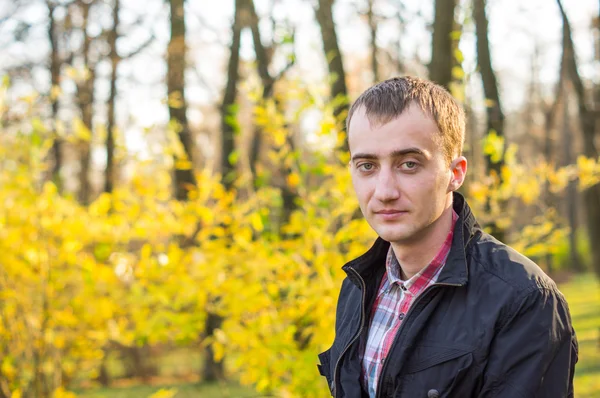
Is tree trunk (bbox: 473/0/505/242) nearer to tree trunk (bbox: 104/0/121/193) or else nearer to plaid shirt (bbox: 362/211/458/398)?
plaid shirt (bbox: 362/211/458/398)

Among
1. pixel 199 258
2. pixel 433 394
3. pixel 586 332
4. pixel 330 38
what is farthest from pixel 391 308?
Answer: pixel 586 332

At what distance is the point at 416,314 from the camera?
1.68 m

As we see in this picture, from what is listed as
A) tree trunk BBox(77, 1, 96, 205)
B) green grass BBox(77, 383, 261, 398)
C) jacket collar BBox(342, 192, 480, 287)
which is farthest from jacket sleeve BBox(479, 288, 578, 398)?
tree trunk BBox(77, 1, 96, 205)

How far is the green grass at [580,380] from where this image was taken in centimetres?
813

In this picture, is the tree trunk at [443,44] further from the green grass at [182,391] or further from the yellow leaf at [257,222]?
the green grass at [182,391]

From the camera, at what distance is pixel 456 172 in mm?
1801

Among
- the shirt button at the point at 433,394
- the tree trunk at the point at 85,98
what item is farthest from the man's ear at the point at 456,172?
the tree trunk at the point at 85,98

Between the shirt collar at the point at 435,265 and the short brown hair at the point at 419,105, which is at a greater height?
the short brown hair at the point at 419,105

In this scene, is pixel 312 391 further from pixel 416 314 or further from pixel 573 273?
pixel 573 273

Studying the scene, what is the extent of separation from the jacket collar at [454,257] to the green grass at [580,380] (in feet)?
12.7

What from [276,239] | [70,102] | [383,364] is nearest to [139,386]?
[70,102]

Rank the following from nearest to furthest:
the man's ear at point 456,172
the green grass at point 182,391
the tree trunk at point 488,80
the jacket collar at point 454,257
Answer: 1. the jacket collar at point 454,257
2. the man's ear at point 456,172
3. the tree trunk at point 488,80
4. the green grass at point 182,391

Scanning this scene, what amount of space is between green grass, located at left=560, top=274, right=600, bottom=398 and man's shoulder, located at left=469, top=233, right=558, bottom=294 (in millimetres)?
6793

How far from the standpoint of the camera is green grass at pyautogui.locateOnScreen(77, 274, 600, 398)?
813 cm
